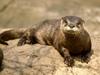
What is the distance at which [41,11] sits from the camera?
9742 mm

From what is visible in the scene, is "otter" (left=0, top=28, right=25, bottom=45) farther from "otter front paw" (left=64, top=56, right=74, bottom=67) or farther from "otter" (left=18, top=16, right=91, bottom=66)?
"otter front paw" (left=64, top=56, right=74, bottom=67)

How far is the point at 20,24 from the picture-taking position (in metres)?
9.34

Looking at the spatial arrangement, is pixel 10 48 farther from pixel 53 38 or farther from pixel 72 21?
pixel 72 21

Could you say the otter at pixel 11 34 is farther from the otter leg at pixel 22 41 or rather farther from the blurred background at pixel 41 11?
the blurred background at pixel 41 11

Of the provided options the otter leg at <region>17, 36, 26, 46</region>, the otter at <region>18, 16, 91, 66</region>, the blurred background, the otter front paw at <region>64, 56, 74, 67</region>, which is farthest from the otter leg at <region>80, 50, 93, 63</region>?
the blurred background

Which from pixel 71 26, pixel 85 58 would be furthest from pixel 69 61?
pixel 71 26

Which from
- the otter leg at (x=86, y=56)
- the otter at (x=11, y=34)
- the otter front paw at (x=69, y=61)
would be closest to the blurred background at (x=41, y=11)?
the otter at (x=11, y=34)

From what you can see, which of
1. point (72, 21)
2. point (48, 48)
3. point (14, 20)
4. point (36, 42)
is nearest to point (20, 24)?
point (14, 20)

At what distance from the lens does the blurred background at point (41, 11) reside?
942 cm

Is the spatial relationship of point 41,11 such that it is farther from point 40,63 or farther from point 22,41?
point 40,63

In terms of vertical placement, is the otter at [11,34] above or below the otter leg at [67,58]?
below

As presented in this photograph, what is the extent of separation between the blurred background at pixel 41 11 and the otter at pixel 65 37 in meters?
3.42

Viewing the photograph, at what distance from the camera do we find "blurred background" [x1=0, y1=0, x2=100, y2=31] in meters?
9.42

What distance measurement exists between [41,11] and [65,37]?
4793 mm
